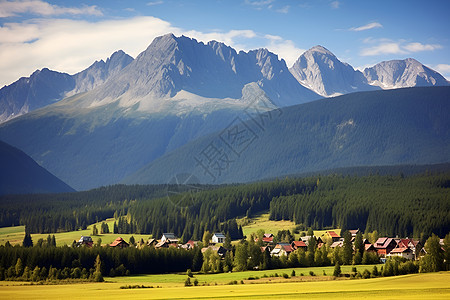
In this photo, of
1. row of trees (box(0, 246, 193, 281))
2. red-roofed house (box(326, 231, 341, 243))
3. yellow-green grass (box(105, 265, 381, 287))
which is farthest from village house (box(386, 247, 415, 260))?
row of trees (box(0, 246, 193, 281))

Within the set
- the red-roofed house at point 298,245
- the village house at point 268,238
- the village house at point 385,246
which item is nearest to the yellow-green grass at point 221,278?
the village house at point 385,246

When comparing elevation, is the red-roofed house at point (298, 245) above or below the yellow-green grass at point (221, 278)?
above

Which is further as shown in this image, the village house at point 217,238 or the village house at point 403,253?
the village house at point 217,238

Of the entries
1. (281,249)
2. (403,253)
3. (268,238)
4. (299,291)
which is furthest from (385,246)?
(299,291)

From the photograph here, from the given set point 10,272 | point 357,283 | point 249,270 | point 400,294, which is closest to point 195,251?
point 249,270

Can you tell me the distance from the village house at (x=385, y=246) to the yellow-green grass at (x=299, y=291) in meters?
55.7

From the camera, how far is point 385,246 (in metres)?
159

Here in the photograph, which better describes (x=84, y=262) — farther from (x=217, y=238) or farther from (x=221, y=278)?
(x=217, y=238)

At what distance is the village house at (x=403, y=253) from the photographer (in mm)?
147875

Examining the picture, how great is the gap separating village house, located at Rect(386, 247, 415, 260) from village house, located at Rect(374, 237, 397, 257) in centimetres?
233

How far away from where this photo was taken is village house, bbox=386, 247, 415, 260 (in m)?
148

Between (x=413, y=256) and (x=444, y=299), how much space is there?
8097 cm

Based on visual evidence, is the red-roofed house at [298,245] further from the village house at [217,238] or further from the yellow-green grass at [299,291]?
the yellow-green grass at [299,291]

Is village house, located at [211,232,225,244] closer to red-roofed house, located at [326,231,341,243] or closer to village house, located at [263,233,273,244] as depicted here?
village house, located at [263,233,273,244]
